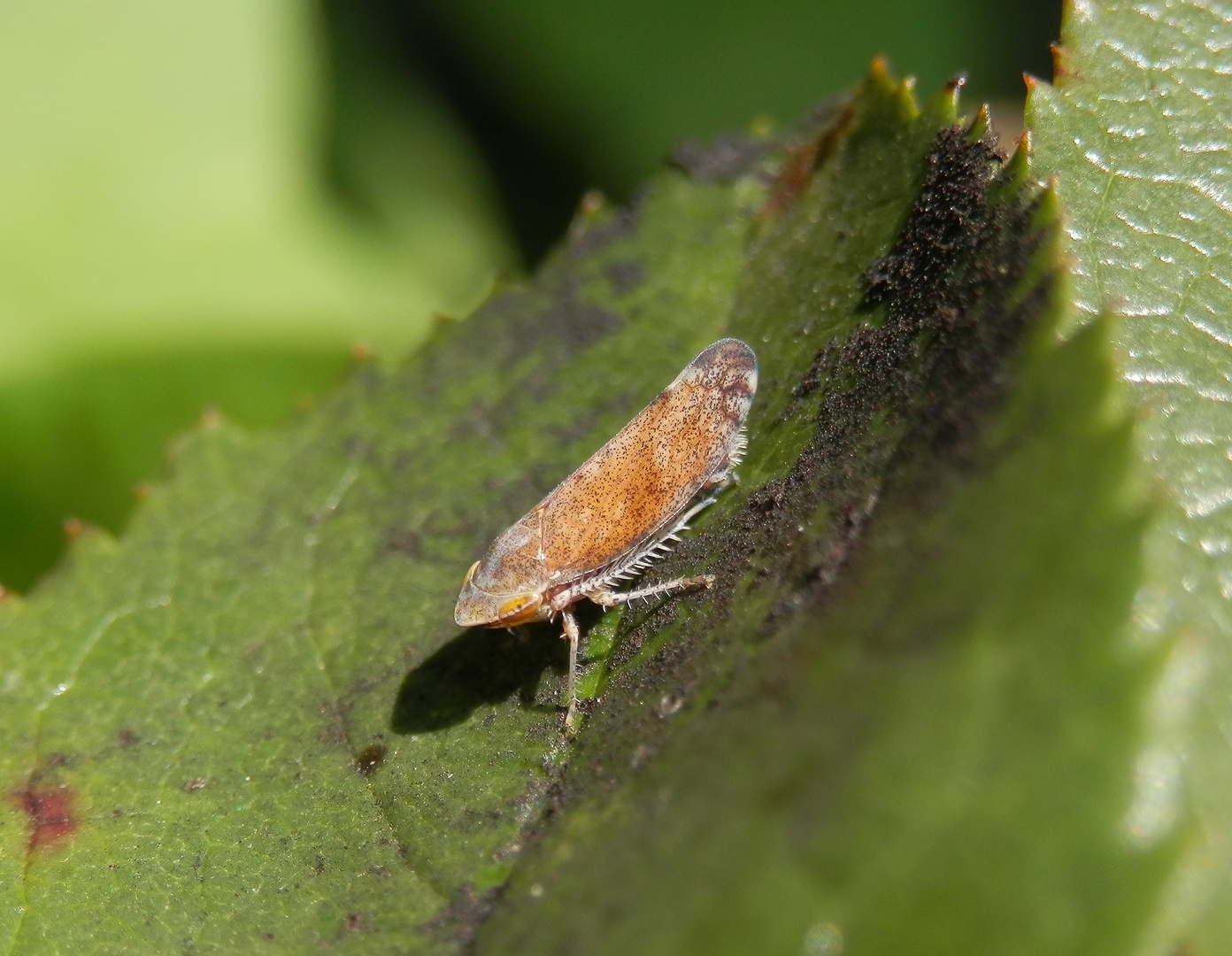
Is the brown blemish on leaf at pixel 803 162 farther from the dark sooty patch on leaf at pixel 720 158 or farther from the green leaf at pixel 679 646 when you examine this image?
the dark sooty patch on leaf at pixel 720 158

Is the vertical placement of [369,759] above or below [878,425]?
below

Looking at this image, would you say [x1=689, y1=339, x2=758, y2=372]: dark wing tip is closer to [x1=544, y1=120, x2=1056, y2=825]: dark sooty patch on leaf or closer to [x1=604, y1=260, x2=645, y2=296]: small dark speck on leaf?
[x1=544, y1=120, x2=1056, y2=825]: dark sooty patch on leaf

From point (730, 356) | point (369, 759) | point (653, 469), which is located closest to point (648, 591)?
point (653, 469)

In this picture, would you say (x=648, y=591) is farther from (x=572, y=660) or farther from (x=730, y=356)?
(x=730, y=356)

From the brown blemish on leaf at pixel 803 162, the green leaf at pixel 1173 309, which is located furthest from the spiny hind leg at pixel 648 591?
the brown blemish on leaf at pixel 803 162

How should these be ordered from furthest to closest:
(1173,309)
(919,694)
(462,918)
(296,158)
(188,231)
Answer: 1. (296,158)
2. (188,231)
3. (1173,309)
4. (462,918)
5. (919,694)

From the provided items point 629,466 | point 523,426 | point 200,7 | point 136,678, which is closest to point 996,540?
point 629,466

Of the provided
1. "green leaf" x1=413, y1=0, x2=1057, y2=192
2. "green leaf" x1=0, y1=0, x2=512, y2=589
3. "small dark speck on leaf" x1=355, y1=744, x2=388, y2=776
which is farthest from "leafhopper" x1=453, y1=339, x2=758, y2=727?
"green leaf" x1=413, y1=0, x2=1057, y2=192
